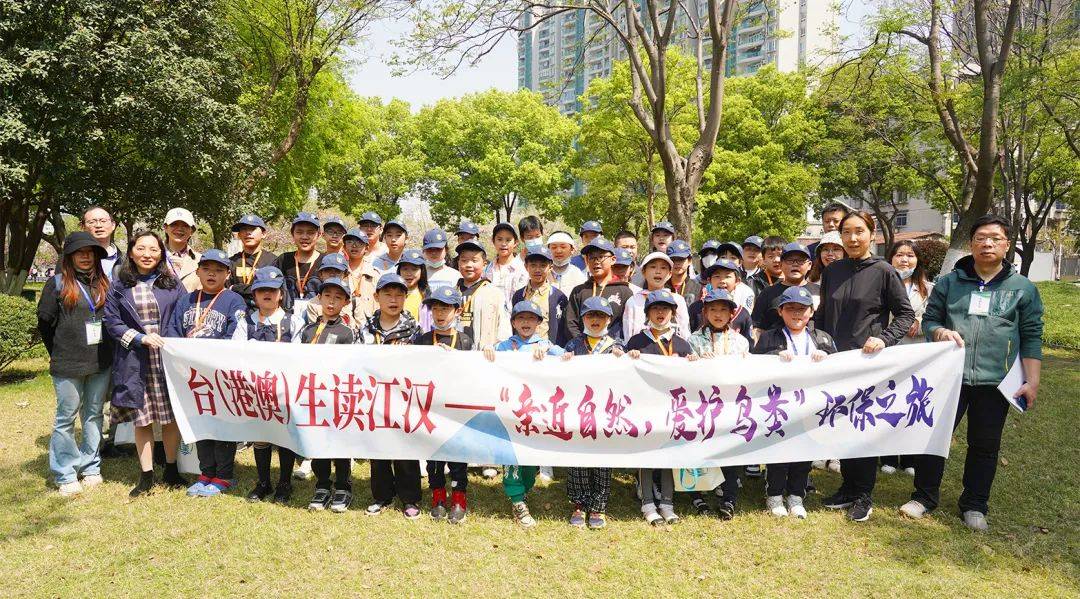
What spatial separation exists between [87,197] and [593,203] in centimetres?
2106

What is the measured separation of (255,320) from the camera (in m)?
5.35

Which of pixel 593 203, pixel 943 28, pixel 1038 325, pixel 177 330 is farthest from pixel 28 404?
pixel 593 203

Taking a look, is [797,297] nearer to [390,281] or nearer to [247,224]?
[390,281]

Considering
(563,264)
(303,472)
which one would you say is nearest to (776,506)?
(563,264)

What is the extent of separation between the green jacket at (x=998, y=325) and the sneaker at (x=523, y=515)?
3333mm

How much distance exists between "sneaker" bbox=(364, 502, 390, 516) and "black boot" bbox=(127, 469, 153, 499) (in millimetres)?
1811

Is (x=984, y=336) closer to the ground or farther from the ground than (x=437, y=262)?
closer to the ground

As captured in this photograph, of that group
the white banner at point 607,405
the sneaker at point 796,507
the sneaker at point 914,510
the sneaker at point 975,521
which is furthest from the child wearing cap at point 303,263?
the sneaker at point 975,521

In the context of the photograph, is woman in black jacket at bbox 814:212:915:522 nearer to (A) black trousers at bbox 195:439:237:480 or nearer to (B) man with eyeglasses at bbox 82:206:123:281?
(A) black trousers at bbox 195:439:237:480

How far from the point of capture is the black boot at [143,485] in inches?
205

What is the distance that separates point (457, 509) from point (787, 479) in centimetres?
253

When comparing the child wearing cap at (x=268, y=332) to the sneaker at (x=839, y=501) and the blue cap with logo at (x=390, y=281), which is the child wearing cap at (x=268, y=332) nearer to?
the blue cap with logo at (x=390, y=281)

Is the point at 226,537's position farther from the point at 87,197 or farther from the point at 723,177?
the point at 723,177

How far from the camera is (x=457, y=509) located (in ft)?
15.8
